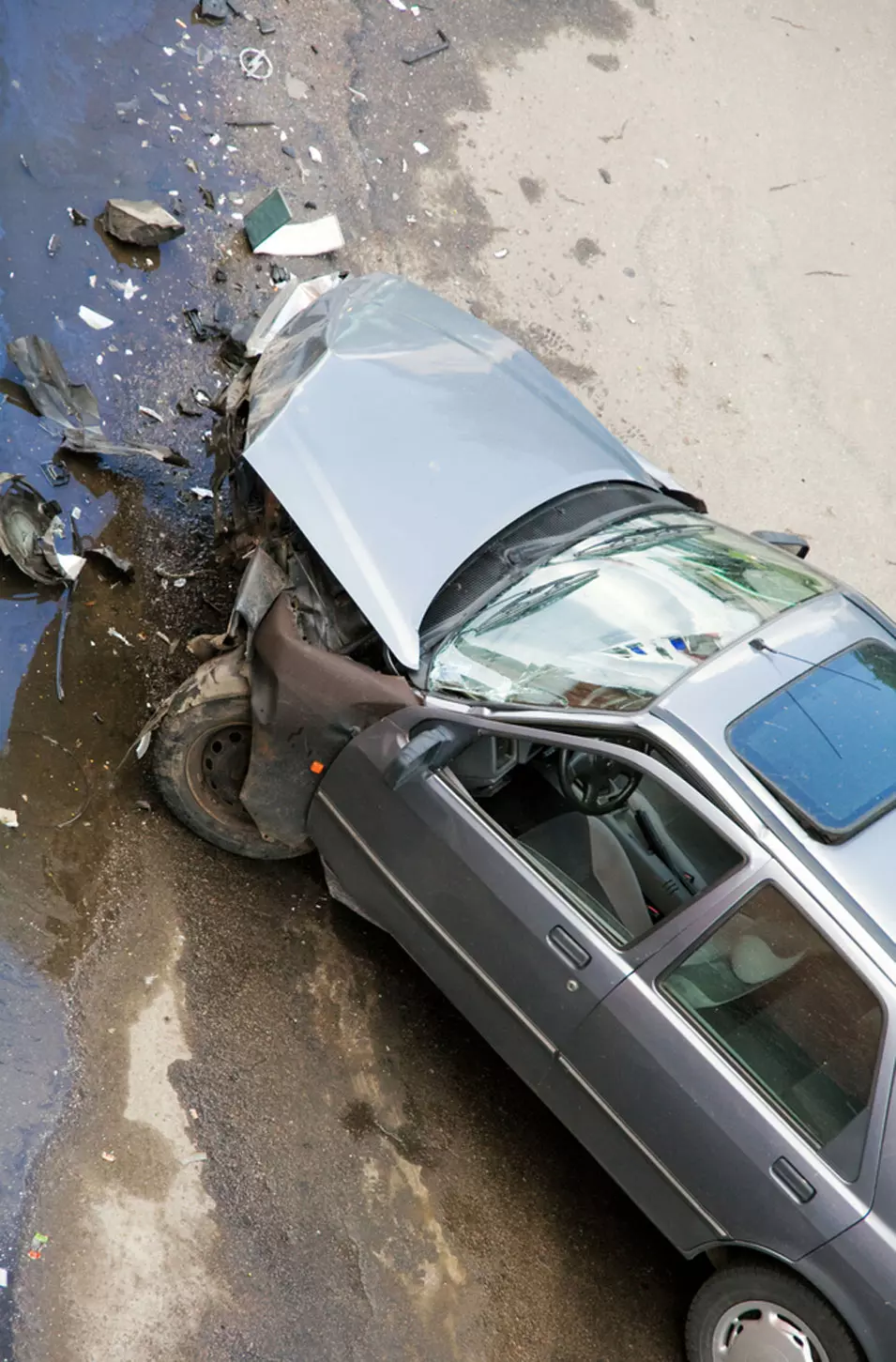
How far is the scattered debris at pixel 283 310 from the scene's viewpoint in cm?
502

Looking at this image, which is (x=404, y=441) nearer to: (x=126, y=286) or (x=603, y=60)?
(x=126, y=286)

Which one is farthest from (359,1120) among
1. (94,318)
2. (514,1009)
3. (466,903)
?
(94,318)

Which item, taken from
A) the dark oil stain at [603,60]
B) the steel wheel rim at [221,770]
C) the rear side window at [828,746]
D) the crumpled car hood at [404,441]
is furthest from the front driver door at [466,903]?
the dark oil stain at [603,60]

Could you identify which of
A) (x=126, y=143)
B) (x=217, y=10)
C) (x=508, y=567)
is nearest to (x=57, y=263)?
(x=126, y=143)

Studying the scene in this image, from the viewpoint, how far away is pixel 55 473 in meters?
4.98

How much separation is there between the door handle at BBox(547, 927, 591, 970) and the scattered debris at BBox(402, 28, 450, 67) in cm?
594

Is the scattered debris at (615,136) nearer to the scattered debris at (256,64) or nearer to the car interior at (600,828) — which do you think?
the scattered debris at (256,64)

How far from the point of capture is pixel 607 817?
4164 millimetres

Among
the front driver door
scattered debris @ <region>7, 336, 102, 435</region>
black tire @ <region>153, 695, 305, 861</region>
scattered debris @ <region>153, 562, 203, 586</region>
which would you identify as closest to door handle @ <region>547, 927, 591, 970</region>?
the front driver door

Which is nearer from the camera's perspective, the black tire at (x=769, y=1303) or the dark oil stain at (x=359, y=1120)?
the black tire at (x=769, y=1303)

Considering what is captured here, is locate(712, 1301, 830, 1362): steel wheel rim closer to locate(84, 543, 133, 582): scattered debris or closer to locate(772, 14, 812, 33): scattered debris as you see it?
locate(84, 543, 133, 582): scattered debris

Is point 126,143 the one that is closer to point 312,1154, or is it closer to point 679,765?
point 679,765

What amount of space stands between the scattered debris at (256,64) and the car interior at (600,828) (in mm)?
4755

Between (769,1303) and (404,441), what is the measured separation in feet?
10.5
